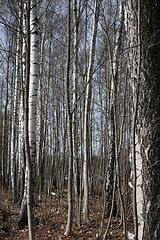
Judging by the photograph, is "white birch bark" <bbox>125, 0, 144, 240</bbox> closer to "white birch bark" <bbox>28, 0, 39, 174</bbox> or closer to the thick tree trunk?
the thick tree trunk

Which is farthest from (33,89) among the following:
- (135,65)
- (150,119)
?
(150,119)

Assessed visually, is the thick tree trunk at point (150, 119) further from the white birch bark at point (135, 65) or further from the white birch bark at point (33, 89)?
the white birch bark at point (33, 89)

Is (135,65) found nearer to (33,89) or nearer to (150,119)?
(150,119)

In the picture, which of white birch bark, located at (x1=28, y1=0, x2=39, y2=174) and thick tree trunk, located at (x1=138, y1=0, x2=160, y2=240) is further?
white birch bark, located at (x1=28, y1=0, x2=39, y2=174)

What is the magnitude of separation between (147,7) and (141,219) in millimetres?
1665

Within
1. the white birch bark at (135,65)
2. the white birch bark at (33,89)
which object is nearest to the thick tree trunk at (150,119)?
the white birch bark at (135,65)

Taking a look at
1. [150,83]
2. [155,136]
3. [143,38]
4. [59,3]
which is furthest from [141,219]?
[59,3]

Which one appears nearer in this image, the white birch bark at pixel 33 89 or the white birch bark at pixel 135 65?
the white birch bark at pixel 135 65

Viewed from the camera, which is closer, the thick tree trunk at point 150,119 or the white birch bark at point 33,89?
the thick tree trunk at point 150,119

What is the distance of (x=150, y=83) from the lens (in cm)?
194

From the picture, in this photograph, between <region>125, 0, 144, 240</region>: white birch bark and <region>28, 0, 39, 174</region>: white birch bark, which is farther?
<region>28, 0, 39, 174</region>: white birch bark

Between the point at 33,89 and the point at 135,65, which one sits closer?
A: the point at 135,65

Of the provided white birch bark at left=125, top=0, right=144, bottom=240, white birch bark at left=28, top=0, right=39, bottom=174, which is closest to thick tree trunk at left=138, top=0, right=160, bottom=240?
white birch bark at left=125, top=0, right=144, bottom=240

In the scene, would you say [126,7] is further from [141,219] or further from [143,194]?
[141,219]
